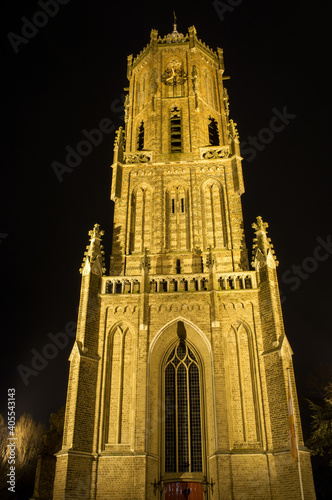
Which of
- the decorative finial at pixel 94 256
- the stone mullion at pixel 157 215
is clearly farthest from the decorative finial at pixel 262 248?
the decorative finial at pixel 94 256

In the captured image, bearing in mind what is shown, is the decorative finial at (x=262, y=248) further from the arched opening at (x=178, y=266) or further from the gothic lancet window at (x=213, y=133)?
the gothic lancet window at (x=213, y=133)

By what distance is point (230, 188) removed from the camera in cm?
2984

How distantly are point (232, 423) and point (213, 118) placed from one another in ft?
79.1

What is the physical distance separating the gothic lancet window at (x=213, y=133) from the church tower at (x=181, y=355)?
2.94 meters

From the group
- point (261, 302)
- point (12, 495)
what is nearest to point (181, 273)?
point (261, 302)

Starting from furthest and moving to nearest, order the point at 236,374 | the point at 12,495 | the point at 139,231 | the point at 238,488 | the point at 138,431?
the point at 12,495 → the point at 139,231 → the point at 236,374 → the point at 138,431 → the point at 238,488

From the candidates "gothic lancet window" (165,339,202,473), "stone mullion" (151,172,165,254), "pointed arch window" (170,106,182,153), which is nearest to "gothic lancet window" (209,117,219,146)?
"pointed arch window" (170,106,182,153)

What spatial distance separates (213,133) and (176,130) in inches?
118

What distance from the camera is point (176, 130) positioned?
113ft

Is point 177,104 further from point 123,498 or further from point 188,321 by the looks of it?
point 123,498

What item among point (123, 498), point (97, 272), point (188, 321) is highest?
point (97, 272)

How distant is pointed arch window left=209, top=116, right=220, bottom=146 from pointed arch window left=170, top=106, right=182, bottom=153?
251 centimetres

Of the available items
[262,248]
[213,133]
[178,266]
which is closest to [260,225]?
[262,248]

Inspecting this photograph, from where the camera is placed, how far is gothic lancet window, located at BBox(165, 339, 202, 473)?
21.0 m
